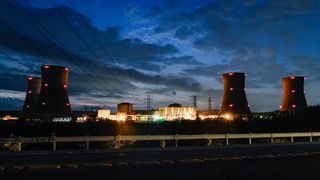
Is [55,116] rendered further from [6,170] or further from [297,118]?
[6,170]

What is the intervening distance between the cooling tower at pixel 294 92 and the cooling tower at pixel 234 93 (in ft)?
29.7

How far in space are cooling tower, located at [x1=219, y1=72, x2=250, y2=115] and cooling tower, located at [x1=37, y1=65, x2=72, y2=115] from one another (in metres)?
31.8

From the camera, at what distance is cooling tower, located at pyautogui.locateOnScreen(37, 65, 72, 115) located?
6938cm

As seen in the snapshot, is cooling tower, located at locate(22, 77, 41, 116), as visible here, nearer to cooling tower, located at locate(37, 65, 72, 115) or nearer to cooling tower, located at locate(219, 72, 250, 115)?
cooling tower, located at locate(37, 65, 72, 115)

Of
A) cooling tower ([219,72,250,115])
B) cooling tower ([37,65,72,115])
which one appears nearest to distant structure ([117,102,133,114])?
cooling tower ([37,65,72,115])

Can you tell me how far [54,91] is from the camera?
2761 inches

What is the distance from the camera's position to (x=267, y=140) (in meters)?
31.8

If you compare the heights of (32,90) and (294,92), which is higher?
(32,90)

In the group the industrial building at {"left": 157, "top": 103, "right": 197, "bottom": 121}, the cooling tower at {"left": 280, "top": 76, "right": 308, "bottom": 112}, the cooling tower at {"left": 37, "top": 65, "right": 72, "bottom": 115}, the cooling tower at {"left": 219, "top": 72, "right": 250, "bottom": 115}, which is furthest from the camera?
the industrial building at {"left": 157, "top": 103, "right": 197, "bottom": 121}

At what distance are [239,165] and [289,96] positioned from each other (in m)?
71.9

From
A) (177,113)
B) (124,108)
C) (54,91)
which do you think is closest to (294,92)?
(177,113)

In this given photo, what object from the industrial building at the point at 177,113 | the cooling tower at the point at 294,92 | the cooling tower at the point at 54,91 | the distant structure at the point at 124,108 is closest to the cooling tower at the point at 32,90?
the cooling tower at the point at 54,91

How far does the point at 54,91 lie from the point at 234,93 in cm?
3494

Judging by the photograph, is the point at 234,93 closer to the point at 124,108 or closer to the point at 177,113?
the point at 177,113
